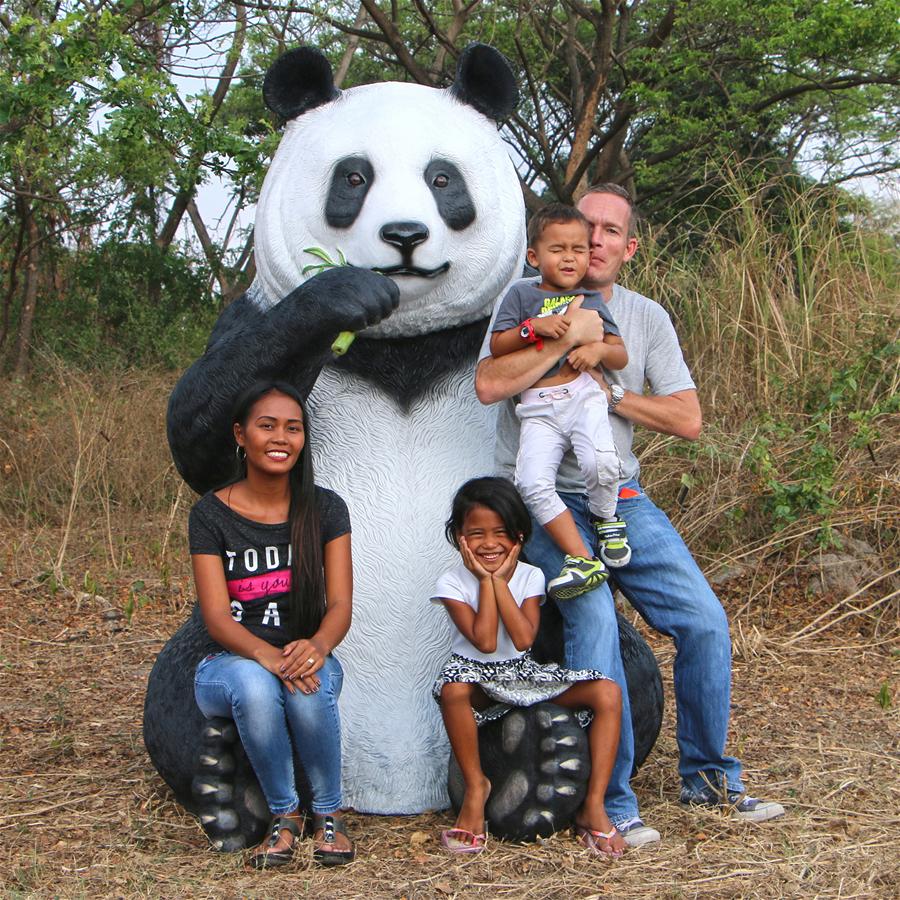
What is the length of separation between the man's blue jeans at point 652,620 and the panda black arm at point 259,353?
2.11 ft

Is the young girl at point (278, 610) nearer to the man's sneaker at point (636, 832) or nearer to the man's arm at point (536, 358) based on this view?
the man's arm at point (536, 358)

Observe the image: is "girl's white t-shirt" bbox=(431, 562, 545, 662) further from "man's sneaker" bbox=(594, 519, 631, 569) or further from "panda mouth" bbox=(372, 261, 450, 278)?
"panda mouth" bbox=(372, 261, 450, 278)

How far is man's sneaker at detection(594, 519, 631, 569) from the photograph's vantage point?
278 centimetres

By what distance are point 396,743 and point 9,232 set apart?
303 inches

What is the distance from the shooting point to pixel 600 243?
292cm

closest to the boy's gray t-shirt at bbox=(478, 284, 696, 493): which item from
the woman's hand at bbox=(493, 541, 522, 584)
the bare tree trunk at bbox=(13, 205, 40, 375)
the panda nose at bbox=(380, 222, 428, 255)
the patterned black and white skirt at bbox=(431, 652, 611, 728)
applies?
the woman's hand at bbox=(493, 541, 522, 584)

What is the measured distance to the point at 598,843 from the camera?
270cm

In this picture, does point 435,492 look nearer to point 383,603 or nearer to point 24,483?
point 383,603

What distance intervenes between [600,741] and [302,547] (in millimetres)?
773

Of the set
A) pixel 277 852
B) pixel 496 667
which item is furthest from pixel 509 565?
pixel 277 852

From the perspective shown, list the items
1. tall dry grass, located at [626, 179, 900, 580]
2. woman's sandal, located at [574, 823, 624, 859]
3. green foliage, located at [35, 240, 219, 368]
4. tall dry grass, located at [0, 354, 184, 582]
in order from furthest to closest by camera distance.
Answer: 1. green foliage, located at [35, 240, 219, 368]
2. tall dry grass, located at [0, 354, 184, 582]
3. tall dry grass, located at [626, 179, 900, 580]
4. woman's sandal, located at [574, 823, 624, 859]

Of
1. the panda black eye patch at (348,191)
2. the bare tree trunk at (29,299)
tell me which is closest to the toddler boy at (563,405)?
the panda black eye patch at (348,191)

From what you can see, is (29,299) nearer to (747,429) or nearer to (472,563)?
(747,429)

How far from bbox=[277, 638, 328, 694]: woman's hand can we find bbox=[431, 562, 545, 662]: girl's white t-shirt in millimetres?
296
